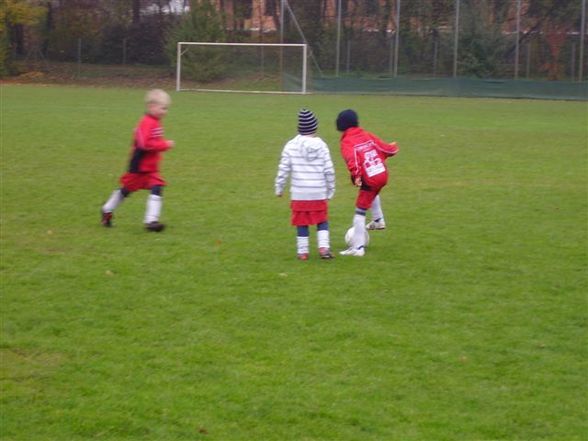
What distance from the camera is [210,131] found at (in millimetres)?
21656

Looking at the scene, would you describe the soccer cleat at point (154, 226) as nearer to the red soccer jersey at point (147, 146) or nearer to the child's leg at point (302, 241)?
the red soccer jersey at point (147, 146)

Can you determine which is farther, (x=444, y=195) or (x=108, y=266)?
(x=444, y=195)

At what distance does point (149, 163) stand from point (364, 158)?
2587 mm

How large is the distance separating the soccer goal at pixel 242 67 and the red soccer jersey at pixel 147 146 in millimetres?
29505

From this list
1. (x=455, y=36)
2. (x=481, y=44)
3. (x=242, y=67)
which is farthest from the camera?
(x=455, y=36)

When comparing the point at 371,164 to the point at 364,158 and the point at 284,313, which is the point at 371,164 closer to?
the point at 364,158

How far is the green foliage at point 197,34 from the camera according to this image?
42.2 meters

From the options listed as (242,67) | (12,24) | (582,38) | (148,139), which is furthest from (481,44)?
(148,139)

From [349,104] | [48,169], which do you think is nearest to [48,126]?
[48,169]

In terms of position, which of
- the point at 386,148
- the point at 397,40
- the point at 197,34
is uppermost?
the point at 197,34

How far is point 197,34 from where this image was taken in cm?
4509

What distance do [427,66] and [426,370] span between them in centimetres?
3814

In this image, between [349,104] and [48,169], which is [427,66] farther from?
[48,169]

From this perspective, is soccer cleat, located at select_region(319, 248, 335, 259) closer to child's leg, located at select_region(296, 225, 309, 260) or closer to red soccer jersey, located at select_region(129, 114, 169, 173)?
child's leg, located at select_region(296, 225, 309, 260)
